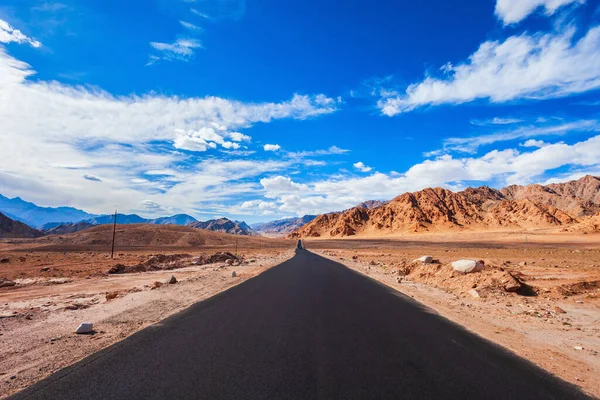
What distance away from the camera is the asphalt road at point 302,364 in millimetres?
4848

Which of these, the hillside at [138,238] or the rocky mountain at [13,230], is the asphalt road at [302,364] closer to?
the hillside at [138,238]

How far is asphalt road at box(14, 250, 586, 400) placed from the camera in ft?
15.9

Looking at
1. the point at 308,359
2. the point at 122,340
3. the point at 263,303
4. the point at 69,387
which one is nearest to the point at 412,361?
the point at 308,359

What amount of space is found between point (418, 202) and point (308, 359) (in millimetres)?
202641

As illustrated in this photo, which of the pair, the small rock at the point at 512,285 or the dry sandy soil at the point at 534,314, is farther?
the small rock at the point at 512,285

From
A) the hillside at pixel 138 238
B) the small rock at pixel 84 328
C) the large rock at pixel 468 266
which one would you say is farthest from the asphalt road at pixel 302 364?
the hillside at pixel 138 238

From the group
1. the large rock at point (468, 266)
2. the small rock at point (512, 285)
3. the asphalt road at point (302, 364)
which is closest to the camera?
the asphalt road at point (302, 364)

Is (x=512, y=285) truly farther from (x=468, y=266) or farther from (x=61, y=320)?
(x=61, y=320)

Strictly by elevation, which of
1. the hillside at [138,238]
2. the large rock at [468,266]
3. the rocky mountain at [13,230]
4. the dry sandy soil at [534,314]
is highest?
the rocky mountain at [13,230]

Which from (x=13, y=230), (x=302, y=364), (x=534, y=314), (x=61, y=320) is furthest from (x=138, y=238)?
(x=302, y=364)

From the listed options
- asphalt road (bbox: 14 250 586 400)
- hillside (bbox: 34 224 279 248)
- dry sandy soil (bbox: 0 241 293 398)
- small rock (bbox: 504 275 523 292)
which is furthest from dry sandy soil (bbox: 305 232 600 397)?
A: hillside (bbox: 34 224 279 248)

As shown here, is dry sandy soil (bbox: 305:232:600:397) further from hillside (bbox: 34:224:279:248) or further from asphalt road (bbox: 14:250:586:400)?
hillside (bbox: 34:224:279:248)

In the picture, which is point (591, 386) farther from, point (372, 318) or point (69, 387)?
point (69, 387)

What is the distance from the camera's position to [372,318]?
9.78 m
